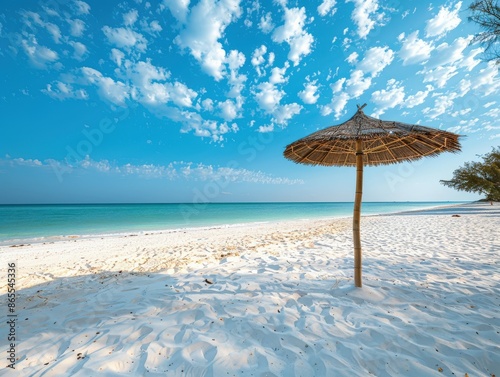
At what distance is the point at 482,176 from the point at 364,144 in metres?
26.4

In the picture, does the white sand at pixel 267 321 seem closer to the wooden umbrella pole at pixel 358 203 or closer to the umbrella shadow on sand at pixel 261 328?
the umbrella shadow on sand at pixel 261 328

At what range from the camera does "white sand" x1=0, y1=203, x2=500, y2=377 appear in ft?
6.21

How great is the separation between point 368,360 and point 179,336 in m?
1.90

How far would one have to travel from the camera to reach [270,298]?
124 inches

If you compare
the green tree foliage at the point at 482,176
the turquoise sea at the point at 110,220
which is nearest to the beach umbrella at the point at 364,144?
the turquoise sea at the point at 110,220

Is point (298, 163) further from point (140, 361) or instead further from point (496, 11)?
point (496, 11)

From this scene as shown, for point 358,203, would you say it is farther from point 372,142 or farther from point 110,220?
point 110,220

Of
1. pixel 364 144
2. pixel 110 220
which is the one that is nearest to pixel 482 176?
pixel 364 144

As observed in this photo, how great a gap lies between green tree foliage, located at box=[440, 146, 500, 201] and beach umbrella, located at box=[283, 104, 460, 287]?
2165cm

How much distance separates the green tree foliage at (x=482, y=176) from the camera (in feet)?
60.4

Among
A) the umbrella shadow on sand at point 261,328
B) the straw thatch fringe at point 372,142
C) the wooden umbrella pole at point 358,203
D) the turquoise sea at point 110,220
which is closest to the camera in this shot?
the umbrella shadow on sand at point 261,328

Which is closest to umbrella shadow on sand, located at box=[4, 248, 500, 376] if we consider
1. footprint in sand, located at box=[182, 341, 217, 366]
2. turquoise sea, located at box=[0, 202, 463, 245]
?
footprint in sand, located at box=[182, 341, 217, 366]

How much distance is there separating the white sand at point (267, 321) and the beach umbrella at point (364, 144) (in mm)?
903

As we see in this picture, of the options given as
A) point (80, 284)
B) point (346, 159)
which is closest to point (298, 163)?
point (346, 159)
